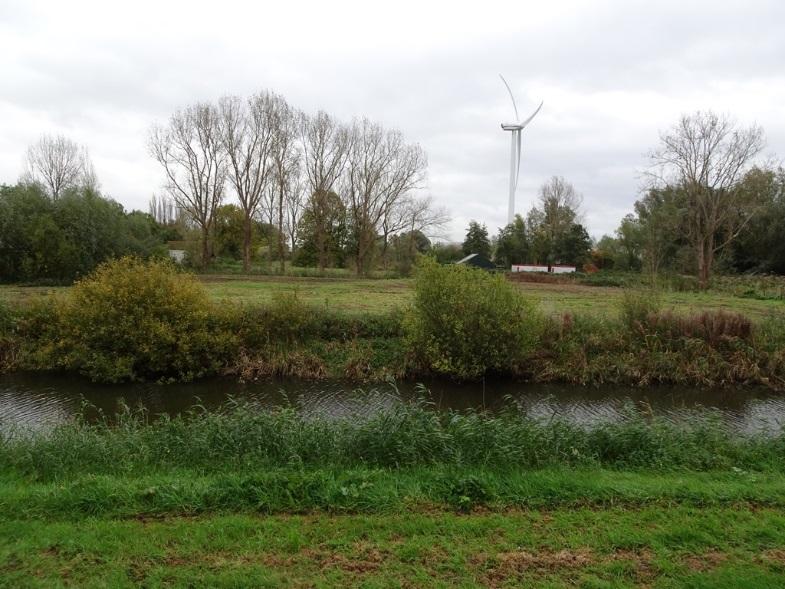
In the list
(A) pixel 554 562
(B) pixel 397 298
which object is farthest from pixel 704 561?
(B) pixel 397 298

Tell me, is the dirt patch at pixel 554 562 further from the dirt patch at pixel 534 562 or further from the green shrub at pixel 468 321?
the green shrub at pixel 468 321

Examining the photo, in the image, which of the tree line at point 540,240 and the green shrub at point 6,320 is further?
the tree line at point 540,240

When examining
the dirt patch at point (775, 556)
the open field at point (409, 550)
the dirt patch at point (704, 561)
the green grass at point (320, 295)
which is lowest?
the open field at point (409, 550)

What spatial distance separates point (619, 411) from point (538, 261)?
4567 cm

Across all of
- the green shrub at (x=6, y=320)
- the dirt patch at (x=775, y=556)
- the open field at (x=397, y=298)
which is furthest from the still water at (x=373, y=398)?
the dirt patch at (x=775, y=556)

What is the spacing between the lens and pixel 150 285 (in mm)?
14477

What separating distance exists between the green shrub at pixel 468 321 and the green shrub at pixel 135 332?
241 inches

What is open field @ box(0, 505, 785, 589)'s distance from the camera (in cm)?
332

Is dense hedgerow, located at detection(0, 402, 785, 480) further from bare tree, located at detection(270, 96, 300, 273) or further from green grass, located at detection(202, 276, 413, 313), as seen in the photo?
bare tree, located at detection(270, 96, 300, 273)

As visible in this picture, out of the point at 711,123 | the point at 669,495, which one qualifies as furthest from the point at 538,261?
the point at 669,495

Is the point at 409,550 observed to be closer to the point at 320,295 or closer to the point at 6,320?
the point at 6,320

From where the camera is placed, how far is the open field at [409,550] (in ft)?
10.9

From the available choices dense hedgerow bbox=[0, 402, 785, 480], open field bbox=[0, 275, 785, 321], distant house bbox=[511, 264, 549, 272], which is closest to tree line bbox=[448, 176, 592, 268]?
distant house bbox=[511, 264, 549, 272]

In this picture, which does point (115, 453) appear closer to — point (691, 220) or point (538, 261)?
point (691, 220)
